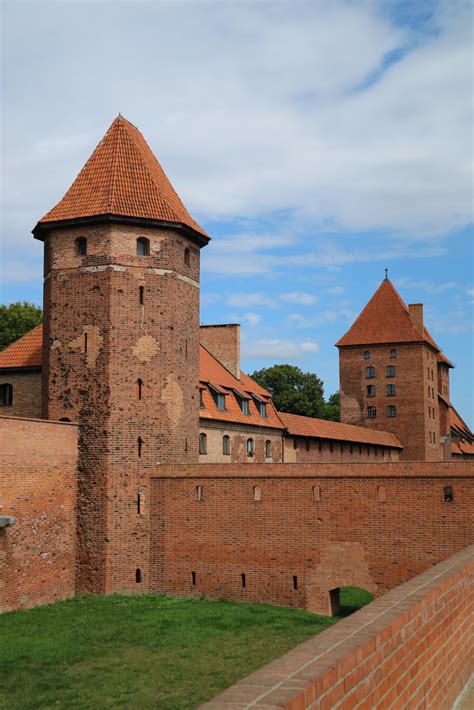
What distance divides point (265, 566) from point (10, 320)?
1005 inches

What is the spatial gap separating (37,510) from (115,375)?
4221mm

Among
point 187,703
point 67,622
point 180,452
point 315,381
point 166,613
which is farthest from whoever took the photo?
point 315,381

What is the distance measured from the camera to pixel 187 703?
1284cm

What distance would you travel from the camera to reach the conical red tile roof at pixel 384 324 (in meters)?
51.2

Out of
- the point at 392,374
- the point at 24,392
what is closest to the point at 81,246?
the point at 24,392

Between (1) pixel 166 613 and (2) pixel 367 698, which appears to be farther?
(1) pixel 166 613

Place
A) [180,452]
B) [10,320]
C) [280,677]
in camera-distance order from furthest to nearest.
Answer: [10,320]
[180,452]
[280,677]

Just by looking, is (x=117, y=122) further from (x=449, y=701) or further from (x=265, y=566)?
(x=449, y=701)

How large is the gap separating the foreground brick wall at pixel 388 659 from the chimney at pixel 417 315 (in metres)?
43.5

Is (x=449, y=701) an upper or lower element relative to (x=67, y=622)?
upper

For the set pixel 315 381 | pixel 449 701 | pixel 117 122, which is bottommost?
pixel 449 701

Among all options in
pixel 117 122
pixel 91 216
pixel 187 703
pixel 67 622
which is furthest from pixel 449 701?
pixel 117 122

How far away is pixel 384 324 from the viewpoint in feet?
171

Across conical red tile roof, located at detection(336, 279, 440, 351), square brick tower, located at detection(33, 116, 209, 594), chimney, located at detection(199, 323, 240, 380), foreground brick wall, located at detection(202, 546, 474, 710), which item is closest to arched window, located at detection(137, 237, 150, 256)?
square brick tower, located at detection(33, 116, 209, 594)
